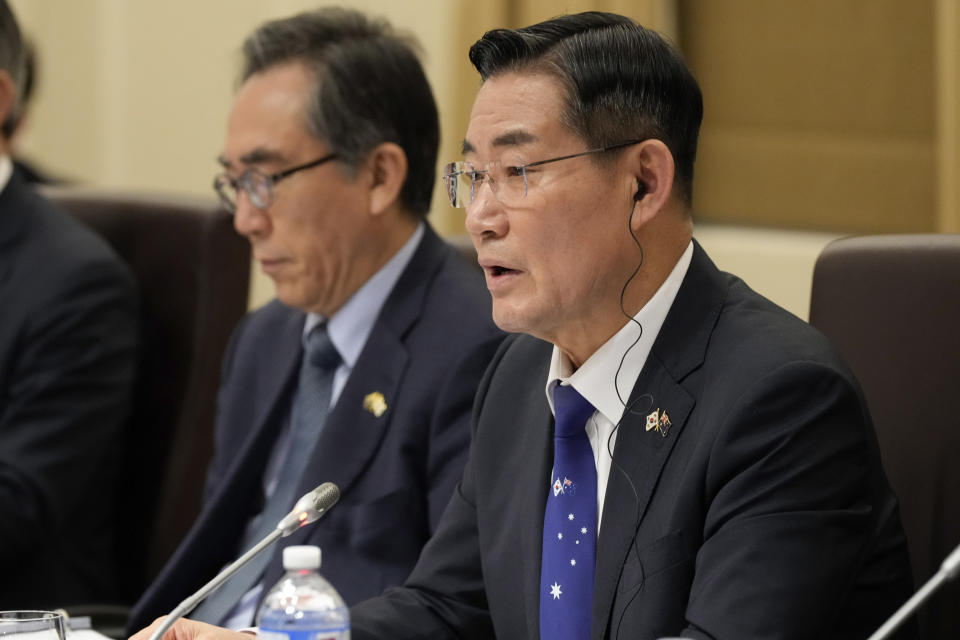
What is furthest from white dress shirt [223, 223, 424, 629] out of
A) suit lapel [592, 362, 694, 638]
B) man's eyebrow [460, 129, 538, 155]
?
suit lapel [592, 362, 694, 638]

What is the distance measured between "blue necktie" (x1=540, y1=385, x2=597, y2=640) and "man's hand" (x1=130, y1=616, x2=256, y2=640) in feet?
1.28

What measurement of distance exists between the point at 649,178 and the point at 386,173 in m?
0.91

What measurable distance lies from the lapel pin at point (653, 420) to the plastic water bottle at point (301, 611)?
17.5 inches

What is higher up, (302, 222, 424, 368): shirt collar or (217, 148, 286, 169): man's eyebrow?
(217, 148, 286, 169): man's eyebrow

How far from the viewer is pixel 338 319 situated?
244 cm

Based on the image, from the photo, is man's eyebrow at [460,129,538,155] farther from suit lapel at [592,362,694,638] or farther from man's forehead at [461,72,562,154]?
suit lapel at [592,362,694,638]

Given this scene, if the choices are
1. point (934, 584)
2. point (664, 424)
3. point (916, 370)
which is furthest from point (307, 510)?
point (916, 370)

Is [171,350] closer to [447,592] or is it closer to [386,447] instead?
[386,447]

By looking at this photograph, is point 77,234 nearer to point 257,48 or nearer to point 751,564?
point 257,48

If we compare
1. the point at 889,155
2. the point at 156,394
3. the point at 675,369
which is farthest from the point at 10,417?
the point at 889,155

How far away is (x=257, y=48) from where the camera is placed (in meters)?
2.59

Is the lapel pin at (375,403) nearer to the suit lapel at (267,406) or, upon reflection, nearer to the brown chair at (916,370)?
the suit lapel at (267,406)

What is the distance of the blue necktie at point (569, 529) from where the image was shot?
162cm

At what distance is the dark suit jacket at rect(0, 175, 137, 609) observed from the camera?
277 centimetres
